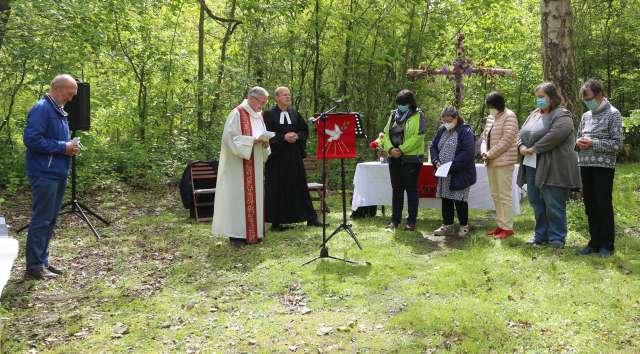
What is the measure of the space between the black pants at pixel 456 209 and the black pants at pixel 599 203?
1738 millimetres

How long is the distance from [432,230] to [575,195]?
2088 millimetres

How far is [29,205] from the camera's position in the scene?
10828 mm

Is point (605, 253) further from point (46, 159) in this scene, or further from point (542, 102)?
point (46, 159)

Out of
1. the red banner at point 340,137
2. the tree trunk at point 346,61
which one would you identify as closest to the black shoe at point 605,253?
the red banner at point 340,137

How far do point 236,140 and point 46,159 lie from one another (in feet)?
7.38

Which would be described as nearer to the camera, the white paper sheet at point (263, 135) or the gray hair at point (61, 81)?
the gray hair at point (61, 81)

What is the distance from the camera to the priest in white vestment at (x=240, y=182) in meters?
7.62

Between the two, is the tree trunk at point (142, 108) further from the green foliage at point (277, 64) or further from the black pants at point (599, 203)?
the black pants at point (599, 203)

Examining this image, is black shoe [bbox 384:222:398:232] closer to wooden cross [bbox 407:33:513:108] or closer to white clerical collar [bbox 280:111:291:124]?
white clerical collar [bbox 280:111:291:124]

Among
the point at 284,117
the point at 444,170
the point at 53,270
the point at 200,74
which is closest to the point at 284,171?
the point at 284,117

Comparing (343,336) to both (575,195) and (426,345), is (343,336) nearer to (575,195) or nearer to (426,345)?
(426,345)

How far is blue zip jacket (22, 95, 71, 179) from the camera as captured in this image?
5965 millimetres

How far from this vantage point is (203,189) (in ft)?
32.8

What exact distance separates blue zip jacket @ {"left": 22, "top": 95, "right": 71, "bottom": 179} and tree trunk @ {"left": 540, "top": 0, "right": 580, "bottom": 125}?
6.22 meters
